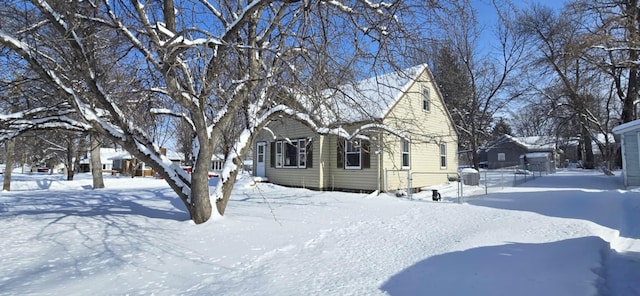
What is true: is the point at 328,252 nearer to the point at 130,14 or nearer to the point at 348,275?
the point at 348,275

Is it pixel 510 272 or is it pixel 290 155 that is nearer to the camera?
pixel 510 272

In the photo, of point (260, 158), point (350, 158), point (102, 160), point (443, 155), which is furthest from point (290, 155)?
point (102, 160)

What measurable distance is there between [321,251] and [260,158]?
13.4 meters

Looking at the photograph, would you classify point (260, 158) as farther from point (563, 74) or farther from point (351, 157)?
point (563, 74)

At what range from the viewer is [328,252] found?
18.1 feet

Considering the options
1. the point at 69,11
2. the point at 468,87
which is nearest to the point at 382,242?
the point at 69,11

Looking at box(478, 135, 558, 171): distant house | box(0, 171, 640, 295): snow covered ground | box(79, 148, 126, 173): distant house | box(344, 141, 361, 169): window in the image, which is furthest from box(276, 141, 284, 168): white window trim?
box(79, 148, 126, 173): distant house

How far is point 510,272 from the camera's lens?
14.5 ft

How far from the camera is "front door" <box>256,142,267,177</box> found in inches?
710

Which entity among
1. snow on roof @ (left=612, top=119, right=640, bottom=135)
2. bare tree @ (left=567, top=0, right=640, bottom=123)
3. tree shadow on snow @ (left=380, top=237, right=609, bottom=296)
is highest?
bare tree @ (left=567, top=0, right=640, bottom=123)

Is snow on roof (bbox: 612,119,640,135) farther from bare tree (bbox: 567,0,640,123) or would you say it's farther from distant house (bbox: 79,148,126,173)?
distant house (bbox: 79,148,126,173)

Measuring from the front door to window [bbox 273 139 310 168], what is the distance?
44.4 inches

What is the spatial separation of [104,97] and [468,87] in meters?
29.6

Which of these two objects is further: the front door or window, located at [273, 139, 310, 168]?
the front door
